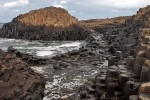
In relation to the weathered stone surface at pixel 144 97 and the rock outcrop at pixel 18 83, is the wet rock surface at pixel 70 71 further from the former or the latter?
the weathered stone surface at pixel 144 97

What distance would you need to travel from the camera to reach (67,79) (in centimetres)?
2620

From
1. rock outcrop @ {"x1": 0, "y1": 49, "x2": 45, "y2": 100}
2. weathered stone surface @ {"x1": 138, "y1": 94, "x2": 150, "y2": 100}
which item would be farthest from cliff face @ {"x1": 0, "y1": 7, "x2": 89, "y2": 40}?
weathered stone surface @ {"x1": 138, "y1": 94, "x2": 150, "y2": 100}

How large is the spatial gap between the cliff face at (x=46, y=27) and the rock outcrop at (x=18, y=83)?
5426 centimetres

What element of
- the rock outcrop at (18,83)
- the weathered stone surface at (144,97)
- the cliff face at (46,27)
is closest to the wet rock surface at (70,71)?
the rock outcrop at (18,83)

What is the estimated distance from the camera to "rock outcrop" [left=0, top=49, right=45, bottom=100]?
18.2 metres

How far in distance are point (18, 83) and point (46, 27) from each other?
203 ft

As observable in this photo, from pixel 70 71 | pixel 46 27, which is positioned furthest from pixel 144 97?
pixel 46 27

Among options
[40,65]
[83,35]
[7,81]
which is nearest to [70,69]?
[40,65]

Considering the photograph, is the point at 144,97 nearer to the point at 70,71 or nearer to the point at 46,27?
the point at 70,71

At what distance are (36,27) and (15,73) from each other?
6223 centimetres

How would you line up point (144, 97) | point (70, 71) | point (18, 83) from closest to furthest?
1. point (144, 97)
2. point (18, 83)
3. point (70, 71)

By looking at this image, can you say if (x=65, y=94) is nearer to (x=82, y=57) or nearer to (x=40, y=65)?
(x=40, y=65)

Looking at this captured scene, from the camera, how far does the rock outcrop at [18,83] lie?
1819 centimetres

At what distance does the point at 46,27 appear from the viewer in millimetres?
80625
